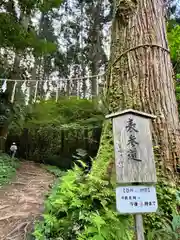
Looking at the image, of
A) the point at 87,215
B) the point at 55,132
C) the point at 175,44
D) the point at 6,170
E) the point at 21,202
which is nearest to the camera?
the point at 87,215

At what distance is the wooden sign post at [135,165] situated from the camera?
1.64 meters

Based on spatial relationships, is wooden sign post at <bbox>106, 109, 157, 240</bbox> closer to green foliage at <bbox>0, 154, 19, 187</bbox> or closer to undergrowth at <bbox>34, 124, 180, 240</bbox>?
undergrowth at <bbox>34, 124, 180, 240</bbox>

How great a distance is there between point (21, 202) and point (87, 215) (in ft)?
10.5

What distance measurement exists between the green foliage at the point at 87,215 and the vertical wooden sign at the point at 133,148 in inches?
15.6

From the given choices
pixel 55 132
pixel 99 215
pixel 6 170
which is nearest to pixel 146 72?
pixel 99 215

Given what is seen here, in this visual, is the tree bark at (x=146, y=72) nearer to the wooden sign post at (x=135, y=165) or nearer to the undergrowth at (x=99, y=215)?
the undergrowth at (x=99, y=215)

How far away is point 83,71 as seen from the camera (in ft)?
50.3

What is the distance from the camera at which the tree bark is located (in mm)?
2395

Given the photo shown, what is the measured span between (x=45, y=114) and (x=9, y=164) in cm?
306

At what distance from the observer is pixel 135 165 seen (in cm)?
174

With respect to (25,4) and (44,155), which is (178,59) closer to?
(25,4)

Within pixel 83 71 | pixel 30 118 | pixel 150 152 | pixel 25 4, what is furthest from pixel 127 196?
pixel 83 71

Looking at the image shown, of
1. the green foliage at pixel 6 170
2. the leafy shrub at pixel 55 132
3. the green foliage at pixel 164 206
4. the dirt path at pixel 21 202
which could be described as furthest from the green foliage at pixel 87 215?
the leafy shrub at pixel 55 132

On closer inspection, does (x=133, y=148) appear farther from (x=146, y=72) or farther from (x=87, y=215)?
(x=146, y=72)
